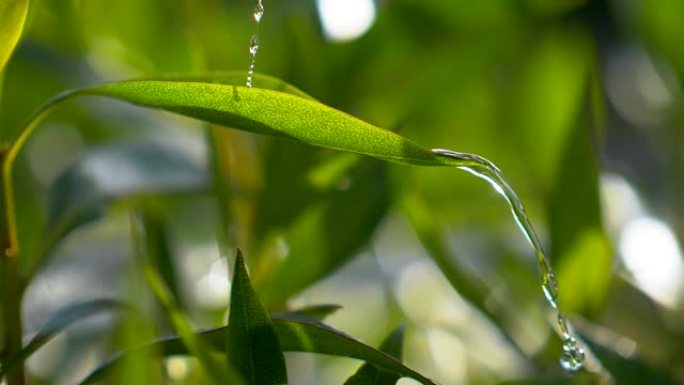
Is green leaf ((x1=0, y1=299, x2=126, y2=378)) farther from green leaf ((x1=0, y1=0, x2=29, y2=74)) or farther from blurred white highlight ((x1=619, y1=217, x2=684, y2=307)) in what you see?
blurred white highlight ((x1=619, y1=217, x2=684, y2=307))

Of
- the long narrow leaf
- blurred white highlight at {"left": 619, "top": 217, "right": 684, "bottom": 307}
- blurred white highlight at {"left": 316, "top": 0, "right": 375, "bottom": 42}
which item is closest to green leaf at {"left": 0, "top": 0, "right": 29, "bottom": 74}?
the long narrow leaf

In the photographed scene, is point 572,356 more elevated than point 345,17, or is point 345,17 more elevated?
point 345,17

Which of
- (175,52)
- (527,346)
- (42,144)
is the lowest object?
(527,346)

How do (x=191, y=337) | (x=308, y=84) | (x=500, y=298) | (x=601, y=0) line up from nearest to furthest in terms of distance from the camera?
(x=191, y=337), (x=308, y=84), (x=500, y=298), (x=601, y=0)

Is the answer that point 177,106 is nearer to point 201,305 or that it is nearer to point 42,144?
point 201,305

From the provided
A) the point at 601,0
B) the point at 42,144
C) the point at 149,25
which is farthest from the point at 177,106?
the point at 601,0

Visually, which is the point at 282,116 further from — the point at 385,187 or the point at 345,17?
the point at 345,17

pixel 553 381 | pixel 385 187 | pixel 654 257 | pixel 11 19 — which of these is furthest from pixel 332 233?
pixel 654 257
